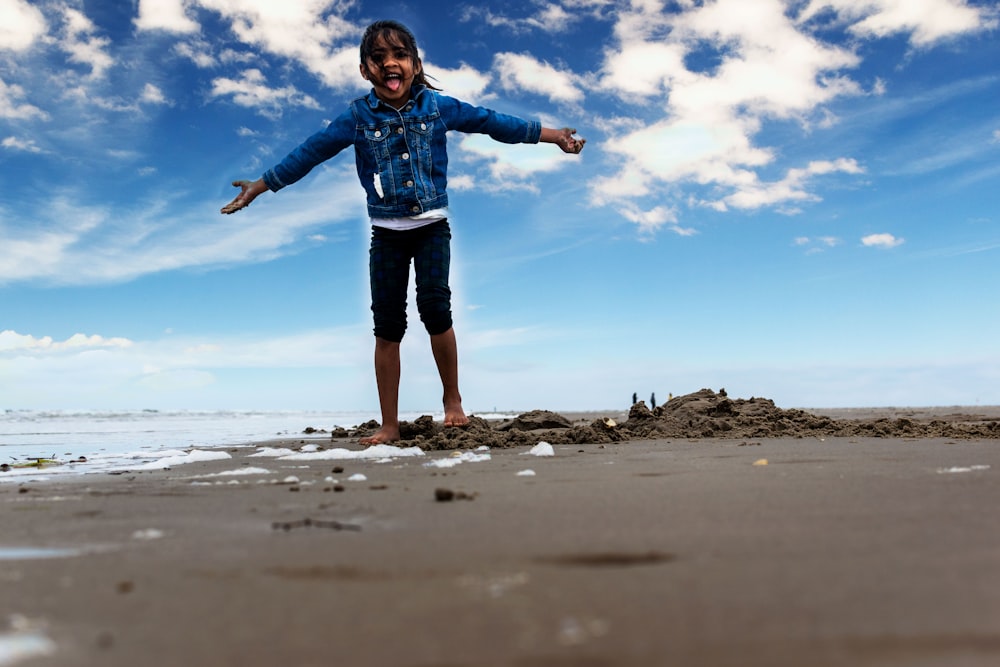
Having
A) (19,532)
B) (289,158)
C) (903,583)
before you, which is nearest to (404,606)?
(903,583)

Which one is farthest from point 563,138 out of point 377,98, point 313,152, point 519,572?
point 519,572

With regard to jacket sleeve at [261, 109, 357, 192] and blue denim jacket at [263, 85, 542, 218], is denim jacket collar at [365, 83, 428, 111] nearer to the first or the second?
blue denim jacket at [263, 85, 542, 218]

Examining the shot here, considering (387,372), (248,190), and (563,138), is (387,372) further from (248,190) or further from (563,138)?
(563,138)

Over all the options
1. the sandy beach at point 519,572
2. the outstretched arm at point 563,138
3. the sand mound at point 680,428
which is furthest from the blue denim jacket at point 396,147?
the sandy beach at point 519,572

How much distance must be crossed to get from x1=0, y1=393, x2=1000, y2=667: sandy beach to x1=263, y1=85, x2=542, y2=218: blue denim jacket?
2.86 metres

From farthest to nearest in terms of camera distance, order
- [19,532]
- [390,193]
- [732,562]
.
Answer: [390,193]
[19,532]
[732,562]

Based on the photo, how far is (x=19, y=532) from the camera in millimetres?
1858

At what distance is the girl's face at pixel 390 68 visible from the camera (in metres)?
4.86

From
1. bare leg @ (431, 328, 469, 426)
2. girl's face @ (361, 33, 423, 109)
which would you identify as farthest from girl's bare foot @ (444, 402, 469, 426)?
girl's face @ (361, 33, 423, 109)

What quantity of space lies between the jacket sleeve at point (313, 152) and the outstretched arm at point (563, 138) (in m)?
1.35

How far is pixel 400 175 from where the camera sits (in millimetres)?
4961

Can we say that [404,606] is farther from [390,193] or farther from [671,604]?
[390,193]

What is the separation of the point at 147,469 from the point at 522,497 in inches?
86.5

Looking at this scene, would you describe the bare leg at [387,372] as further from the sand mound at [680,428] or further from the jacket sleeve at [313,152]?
the jacket sleeve at [313,152]
